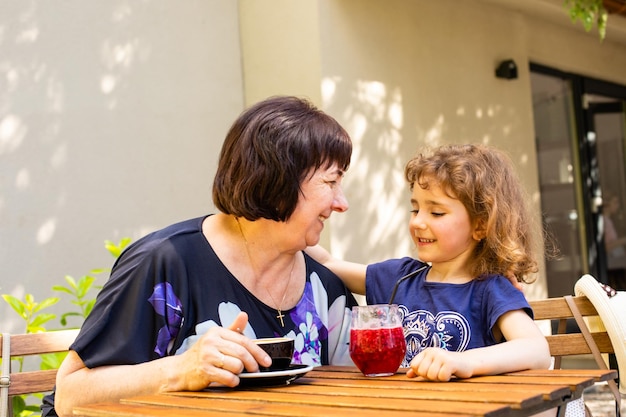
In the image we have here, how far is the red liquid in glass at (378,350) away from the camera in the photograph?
6.54ft

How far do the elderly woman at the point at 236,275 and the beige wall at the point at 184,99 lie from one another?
2.36 metres

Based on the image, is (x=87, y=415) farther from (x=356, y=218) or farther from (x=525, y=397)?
(x=356, y=218)

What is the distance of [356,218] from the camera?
546cm

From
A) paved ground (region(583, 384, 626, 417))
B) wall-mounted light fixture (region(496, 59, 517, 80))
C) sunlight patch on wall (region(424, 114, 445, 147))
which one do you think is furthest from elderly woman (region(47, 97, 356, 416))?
wall-mounted light fixture (region(496, 59, 517, 80))

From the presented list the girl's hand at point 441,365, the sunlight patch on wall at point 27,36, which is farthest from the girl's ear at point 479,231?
the sunlight patch on wall at point 27,36

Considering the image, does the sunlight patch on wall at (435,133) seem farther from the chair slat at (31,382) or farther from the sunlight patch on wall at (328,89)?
the chair slat at (31,382)

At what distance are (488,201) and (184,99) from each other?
306 centimetres

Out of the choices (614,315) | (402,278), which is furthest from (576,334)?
(402,278)

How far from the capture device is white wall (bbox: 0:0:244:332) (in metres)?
4.49

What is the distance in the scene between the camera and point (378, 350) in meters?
1.99

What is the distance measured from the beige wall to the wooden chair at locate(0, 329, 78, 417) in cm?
188

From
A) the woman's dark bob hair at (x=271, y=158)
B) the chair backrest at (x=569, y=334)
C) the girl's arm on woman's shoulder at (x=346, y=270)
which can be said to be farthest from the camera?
the girl's arm on woman's shoulder at (x=346, y=270)

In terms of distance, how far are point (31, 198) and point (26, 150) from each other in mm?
239

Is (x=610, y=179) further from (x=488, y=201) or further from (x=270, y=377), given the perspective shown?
(x=270, y=377)
